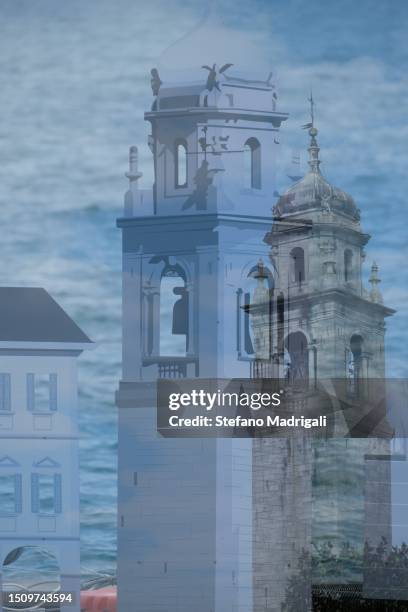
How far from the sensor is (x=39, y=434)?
10008 millimetres

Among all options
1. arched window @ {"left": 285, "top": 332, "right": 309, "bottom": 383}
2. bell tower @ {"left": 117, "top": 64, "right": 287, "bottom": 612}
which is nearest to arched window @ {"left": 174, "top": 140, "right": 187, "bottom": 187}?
bell tower @ {"left": 117, "top": 64, "right": 287, "bottom": 612}

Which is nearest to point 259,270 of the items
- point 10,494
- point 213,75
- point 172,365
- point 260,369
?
point 260,369

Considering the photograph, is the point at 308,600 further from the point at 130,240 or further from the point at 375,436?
the point at 130,240

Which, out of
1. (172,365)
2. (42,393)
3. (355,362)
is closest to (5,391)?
Result: (42,393)

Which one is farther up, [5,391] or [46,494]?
[5,391]

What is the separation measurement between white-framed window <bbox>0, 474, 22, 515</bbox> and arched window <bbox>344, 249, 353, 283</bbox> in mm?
1754

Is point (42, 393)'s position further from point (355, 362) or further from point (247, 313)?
point (355, 362)

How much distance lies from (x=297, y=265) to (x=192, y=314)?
0.53 meters

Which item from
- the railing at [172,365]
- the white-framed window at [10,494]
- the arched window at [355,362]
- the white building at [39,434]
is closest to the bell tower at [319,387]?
the arched window at [355,362]

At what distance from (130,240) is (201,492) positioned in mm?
1204

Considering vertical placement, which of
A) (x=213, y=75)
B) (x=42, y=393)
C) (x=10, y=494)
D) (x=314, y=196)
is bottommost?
(x=10, y=494)

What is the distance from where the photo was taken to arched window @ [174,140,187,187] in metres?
10.1

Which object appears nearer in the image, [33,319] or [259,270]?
[33,319]

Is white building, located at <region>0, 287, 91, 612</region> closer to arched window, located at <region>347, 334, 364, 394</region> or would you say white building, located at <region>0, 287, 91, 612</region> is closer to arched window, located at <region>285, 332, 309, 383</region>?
arched window, located at <region>285, 332, 309, 383</region>
